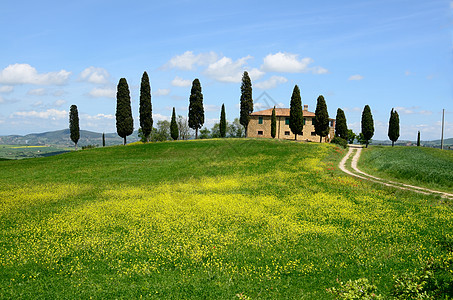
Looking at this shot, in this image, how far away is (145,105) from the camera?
71.0 metres

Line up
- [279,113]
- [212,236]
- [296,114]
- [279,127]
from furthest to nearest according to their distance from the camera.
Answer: [279,113] → [279,127] → [296,114] → [212,236]

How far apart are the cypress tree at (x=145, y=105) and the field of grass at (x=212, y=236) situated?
39138mm

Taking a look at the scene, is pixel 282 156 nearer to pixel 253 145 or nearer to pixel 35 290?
pixel 253 145

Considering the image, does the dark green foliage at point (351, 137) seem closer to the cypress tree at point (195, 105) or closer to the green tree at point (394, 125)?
the green tree at point (394, 125)

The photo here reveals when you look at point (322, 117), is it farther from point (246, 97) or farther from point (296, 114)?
point (246, 97)

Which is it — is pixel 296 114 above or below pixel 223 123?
above

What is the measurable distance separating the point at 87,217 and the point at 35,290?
29.6 ft

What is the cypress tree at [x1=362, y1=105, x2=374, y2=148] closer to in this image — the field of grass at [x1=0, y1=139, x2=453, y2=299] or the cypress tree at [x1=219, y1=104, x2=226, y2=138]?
the cypress tree at [x1=219, y1=104, x2=226, y2=138]

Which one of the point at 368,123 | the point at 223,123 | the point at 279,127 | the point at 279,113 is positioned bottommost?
the point at 279,127

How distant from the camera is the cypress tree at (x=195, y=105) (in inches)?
3049

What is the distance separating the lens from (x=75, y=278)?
11.8 metres

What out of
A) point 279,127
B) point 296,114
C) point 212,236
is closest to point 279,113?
point 279,127

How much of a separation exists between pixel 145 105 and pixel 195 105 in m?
13.0

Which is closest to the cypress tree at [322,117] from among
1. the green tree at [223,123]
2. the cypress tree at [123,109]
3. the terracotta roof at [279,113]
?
the terracotta roof at [279,113]
